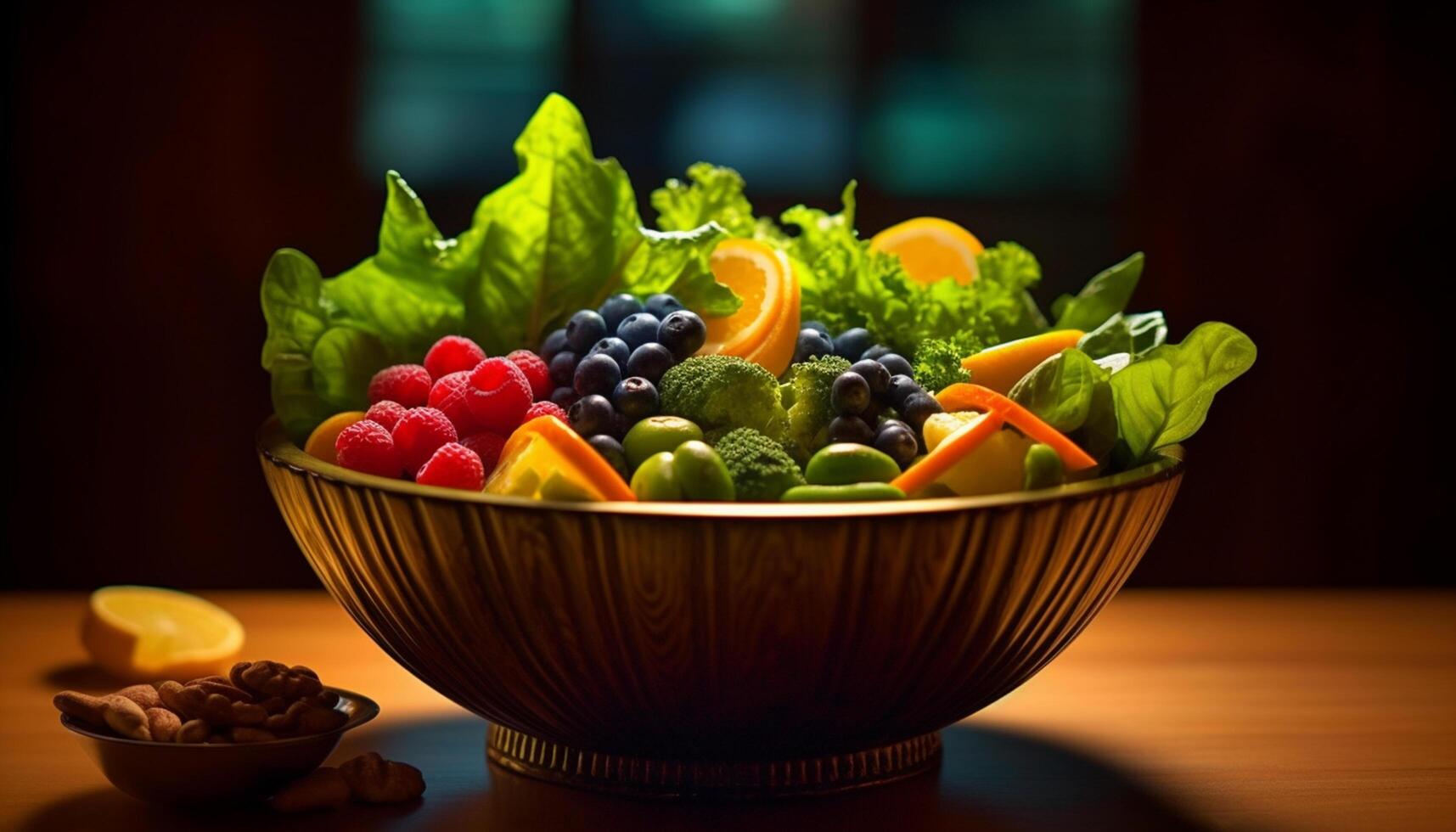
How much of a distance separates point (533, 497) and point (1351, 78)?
1.52m

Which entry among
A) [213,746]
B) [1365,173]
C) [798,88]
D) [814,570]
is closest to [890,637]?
[814,570]

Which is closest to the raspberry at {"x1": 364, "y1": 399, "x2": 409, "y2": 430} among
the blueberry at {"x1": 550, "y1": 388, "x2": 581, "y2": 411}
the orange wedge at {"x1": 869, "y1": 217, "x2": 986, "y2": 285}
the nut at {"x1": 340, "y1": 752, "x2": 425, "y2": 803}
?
the blueberry at {"x1": 550, "y1": 388, "x2": 581, "y2": 411}

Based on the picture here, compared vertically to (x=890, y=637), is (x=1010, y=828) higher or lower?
lower

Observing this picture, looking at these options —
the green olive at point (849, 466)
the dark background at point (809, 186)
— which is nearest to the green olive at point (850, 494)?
the green olive at point (849, 466)

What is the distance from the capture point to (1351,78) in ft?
6.95

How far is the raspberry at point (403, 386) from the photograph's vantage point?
1.19 m

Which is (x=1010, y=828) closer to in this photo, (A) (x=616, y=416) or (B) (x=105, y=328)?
(A) (x=616, y=416)

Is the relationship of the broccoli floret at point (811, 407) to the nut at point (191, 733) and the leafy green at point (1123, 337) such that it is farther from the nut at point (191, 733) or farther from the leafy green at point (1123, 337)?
the nut at point (191, 733)

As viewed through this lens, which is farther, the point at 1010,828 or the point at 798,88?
the point at 798,88

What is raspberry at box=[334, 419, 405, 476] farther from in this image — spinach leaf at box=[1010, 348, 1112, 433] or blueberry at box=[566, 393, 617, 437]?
spinach leaf at box=[1010, 348, 1112, 433]

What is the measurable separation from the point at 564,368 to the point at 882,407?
22cm

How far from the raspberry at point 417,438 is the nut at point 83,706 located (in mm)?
230

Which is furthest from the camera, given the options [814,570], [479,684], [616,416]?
[616,416]

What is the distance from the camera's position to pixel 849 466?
3.27 ft
